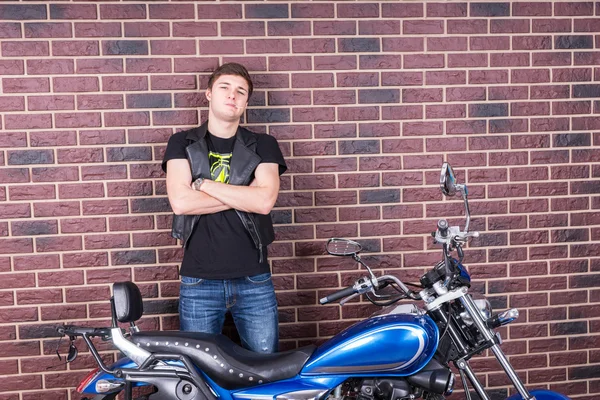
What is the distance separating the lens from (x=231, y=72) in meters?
2.86

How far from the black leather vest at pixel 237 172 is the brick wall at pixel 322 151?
309 millimetres

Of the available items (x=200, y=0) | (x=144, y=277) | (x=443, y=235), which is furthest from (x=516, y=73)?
(x=144, y=277)

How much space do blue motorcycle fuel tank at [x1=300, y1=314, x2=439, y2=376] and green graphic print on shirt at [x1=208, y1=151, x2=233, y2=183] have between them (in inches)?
39.2

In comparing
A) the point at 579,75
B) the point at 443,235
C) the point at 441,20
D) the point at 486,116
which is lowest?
the point at 443,235

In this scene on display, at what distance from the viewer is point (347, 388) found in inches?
89.3

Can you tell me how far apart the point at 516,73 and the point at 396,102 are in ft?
2.23

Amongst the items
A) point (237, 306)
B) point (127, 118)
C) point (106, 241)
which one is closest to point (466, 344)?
point (237, 306)

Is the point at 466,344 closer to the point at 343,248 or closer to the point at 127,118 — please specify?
the point at 343,248

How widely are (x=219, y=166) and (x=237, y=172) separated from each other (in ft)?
0.31

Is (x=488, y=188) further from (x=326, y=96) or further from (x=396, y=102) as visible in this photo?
(x=326, y=96)

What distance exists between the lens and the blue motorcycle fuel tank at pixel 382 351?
2.14m

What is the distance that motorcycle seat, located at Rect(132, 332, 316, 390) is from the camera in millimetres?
2189

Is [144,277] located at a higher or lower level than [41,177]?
lower

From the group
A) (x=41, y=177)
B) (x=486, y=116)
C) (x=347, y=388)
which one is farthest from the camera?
(x=486, y=116)
